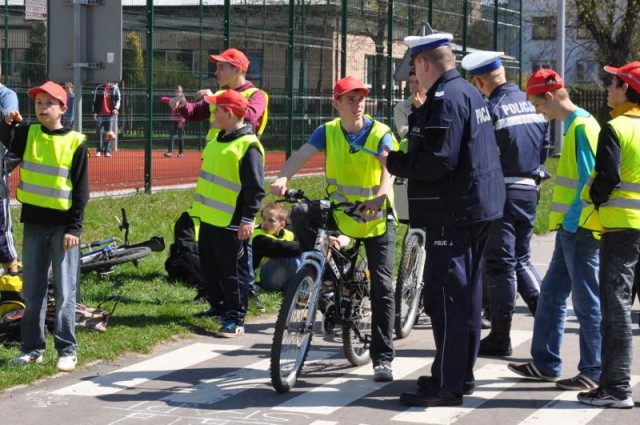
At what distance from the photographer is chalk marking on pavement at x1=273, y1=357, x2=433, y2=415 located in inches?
285

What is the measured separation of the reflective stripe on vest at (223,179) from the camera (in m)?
9.38

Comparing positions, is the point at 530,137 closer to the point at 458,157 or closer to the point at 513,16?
the point at 458,157

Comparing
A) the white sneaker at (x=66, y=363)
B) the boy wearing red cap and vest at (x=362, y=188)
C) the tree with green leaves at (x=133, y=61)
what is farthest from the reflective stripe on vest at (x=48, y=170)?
the tree with green leaves at (x=133, y=61)

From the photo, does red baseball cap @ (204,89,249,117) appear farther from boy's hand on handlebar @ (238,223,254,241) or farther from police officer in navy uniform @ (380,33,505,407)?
police officer in navy uniform @ (380,33,505,407)

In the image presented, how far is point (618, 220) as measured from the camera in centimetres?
710

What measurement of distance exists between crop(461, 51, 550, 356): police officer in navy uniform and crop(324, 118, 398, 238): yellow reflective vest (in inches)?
39.8

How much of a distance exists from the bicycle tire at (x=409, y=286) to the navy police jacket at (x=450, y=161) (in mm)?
2193

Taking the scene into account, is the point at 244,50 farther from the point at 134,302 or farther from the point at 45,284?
the point at 45,284

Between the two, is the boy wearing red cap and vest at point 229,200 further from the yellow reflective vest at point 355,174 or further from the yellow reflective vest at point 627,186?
the yellow reflective vest at point 627,186

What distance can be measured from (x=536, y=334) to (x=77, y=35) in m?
4.11

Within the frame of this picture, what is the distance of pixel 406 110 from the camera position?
11.3 meters

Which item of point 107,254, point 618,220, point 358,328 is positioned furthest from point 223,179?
point 618,220

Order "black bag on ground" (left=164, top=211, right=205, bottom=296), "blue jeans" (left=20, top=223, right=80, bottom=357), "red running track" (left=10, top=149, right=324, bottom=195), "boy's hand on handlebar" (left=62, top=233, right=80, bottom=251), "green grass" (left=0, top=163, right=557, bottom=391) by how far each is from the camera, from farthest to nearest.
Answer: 1. "red running track" (left=10, top=149, right=324, bottom=195)
2. "black bag on ground" (left=164, top=211, right=205, bottom=296)
3. "green grass" (left=0, top=163, right=557, bottom=391)
4. "blue jeans" (left=20, top=223, right=80, bottom=357)
5. "boy's hand on handlebar" (left=62, top=233, right=80, bottom=251)

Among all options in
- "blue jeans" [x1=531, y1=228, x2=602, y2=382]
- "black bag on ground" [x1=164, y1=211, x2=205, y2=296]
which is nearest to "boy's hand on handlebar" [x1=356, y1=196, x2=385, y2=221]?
"blue jeans" [x1=531, y1=228, x2=602, y2=382]
